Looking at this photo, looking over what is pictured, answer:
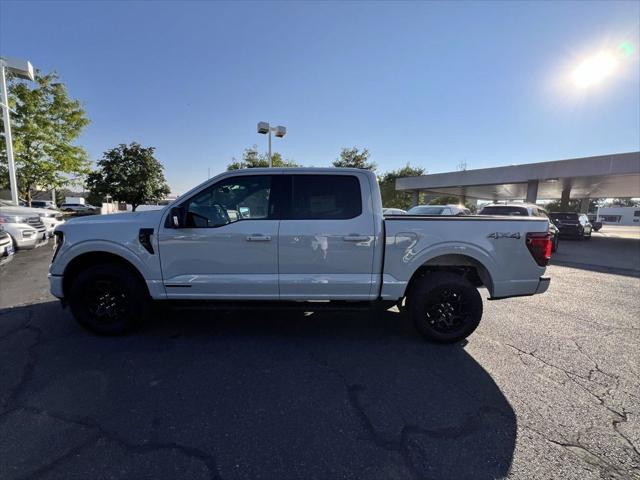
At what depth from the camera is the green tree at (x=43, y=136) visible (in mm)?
17688

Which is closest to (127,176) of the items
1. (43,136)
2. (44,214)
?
(43,136)

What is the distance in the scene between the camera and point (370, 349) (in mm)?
3680

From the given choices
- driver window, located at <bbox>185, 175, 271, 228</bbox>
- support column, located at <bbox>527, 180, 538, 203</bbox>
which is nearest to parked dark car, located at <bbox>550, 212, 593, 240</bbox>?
support column, located at <bbox>527, 180, 538, 203</bbox>

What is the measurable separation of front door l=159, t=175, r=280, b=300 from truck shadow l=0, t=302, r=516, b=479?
0.69m

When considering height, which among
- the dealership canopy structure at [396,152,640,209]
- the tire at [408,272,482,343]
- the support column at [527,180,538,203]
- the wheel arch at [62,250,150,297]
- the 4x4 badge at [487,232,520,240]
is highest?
the dealership canopy structure at [396,152,640,209]

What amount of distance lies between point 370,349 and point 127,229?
10.5 ft

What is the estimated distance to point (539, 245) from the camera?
367cm

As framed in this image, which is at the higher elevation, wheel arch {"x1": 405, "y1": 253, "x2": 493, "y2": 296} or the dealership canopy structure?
the dealership canopy structure

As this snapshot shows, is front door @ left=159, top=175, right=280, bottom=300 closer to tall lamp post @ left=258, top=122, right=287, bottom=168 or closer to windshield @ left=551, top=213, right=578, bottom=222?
tall lamp post @ left=258, top=122, right=287, bottom=168

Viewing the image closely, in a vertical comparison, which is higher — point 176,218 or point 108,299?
point 176,218

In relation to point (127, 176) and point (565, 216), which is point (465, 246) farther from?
point (127, 176)

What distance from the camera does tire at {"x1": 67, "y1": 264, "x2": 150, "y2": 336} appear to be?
3754mm

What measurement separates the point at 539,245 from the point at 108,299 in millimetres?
5243

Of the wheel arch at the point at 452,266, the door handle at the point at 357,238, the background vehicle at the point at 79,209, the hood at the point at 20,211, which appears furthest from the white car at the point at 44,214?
the background vehicle at the point at 79,209
